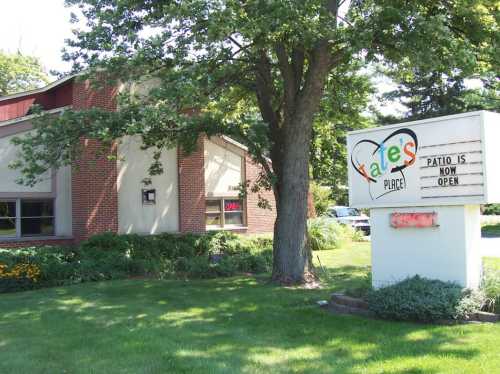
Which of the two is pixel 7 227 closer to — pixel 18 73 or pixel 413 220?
pixel 413 220

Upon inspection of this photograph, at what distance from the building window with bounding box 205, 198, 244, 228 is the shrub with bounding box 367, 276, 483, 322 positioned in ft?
44.1

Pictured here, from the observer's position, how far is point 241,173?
2269 cm

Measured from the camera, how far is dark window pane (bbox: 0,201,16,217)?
17.3 meters

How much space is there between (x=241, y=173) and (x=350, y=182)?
1232cm

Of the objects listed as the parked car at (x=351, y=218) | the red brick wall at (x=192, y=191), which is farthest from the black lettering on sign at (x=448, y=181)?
the parked car at (x=351, y=218)

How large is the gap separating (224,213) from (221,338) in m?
14.3

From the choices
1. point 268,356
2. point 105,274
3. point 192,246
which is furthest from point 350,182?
point 192,246

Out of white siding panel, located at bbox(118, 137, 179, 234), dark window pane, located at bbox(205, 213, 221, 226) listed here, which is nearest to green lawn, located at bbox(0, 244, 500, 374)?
white siding panel, located at bbox(118, 137, 179, 234)

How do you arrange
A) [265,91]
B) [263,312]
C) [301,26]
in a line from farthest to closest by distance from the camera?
[265,91], [301,26], [263,312]

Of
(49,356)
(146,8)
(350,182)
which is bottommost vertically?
(49,356)

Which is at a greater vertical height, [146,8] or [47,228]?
[146,8]

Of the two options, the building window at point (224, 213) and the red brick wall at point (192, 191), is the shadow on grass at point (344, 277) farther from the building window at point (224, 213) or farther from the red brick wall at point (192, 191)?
the building window at point (224, 213)

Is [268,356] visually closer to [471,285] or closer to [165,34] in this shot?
[471,285]

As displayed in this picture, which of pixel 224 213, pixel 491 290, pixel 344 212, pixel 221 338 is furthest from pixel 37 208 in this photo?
pixel 344 212
